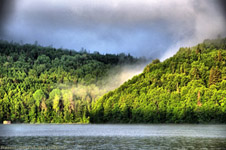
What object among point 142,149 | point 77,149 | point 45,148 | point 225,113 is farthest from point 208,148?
point 225,113

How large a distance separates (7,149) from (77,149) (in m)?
12.5

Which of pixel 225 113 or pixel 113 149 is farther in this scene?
pixel 225 113

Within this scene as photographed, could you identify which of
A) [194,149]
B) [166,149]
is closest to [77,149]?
[166,149]

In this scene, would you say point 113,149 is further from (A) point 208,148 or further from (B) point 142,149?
(A) point 208,148

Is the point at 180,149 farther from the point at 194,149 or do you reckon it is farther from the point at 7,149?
the point at 7,149

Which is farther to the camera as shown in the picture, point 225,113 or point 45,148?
point 225,113

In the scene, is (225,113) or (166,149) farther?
(225,113)

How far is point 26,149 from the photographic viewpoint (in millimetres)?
69562

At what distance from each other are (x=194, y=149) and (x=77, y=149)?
69.6 ft

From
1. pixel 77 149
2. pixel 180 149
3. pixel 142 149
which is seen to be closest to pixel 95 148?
pixel 77 149

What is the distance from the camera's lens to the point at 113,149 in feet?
231

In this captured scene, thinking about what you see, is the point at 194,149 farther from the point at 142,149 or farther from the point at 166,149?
the point at 142,149

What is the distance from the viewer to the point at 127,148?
2825 inches

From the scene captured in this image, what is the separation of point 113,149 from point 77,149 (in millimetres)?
6650
